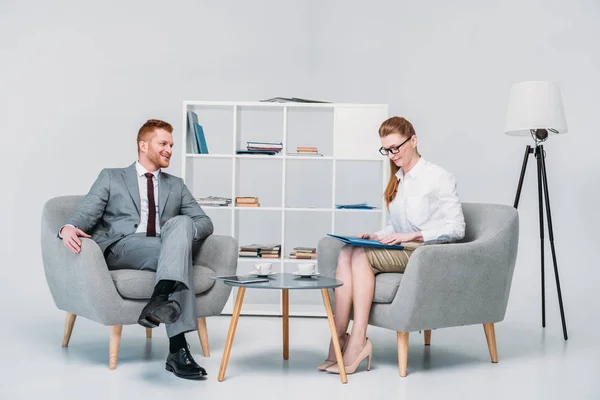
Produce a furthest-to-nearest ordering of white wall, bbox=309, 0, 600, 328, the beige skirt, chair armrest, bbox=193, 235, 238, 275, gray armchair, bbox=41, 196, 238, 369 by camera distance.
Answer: white wall, bbox=309, 0, 600, 328 → chair armrest, bbox=193, 235, 238, 275 → the beige skirt → gray armchair, bbox=41, 196, 238, 369

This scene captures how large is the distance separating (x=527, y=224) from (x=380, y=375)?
3.42 m

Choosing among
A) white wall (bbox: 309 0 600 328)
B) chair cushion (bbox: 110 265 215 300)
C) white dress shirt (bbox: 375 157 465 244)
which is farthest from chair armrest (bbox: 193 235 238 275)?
white wall (bbox: 309 0 600 328)

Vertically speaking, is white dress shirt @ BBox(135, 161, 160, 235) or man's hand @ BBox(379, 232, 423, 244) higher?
white dress shirt @ BBox(135, 161, 160, 235)

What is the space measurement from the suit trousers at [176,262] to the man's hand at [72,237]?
1.01ft

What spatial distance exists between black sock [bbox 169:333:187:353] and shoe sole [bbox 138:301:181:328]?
13cm

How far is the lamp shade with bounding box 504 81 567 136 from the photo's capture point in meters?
4.72

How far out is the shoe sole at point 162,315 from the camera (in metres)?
3.37

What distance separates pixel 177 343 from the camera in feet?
11.5

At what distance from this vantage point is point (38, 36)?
21.8 ft

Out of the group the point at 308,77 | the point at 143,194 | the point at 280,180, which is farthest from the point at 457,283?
the point at 308,77

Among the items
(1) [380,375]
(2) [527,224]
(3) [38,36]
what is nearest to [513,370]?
(1) [380,375]

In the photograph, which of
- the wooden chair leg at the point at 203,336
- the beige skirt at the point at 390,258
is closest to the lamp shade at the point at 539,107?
the beige skirt at the point at 390,258

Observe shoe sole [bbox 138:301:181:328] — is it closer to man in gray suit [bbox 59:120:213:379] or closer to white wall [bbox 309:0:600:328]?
man in gray suit [bbox 59:120:213:379]

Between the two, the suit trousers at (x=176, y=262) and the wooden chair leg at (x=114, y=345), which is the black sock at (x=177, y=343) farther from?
the wooden chair leg at (x=114, y=345)
